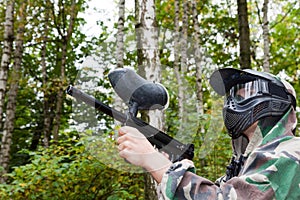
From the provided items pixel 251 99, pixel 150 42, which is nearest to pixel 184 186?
pixel 251 99

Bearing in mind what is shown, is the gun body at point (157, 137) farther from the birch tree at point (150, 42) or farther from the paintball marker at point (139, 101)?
the birch tree at point (150, 42)

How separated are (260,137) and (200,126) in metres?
0.88

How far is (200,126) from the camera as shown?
291 cm

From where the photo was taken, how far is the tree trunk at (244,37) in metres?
8.70

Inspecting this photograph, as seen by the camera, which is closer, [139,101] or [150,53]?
[139,101]

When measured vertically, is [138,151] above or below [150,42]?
below

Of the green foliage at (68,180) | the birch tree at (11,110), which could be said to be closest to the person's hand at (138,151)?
the green foliage at (68,180)

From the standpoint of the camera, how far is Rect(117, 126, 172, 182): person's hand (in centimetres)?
187

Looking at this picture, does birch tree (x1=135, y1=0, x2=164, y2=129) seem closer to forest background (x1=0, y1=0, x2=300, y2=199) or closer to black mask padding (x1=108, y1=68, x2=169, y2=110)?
forest background (x1=0, y1=0, x2=300, y2=199)

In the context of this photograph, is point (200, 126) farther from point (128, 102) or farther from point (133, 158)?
point (133, 158)

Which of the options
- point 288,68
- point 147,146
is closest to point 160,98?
point 147,146

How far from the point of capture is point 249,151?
82.2 inches

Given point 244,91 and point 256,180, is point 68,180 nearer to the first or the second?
point 244,91

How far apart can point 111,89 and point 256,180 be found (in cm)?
94
